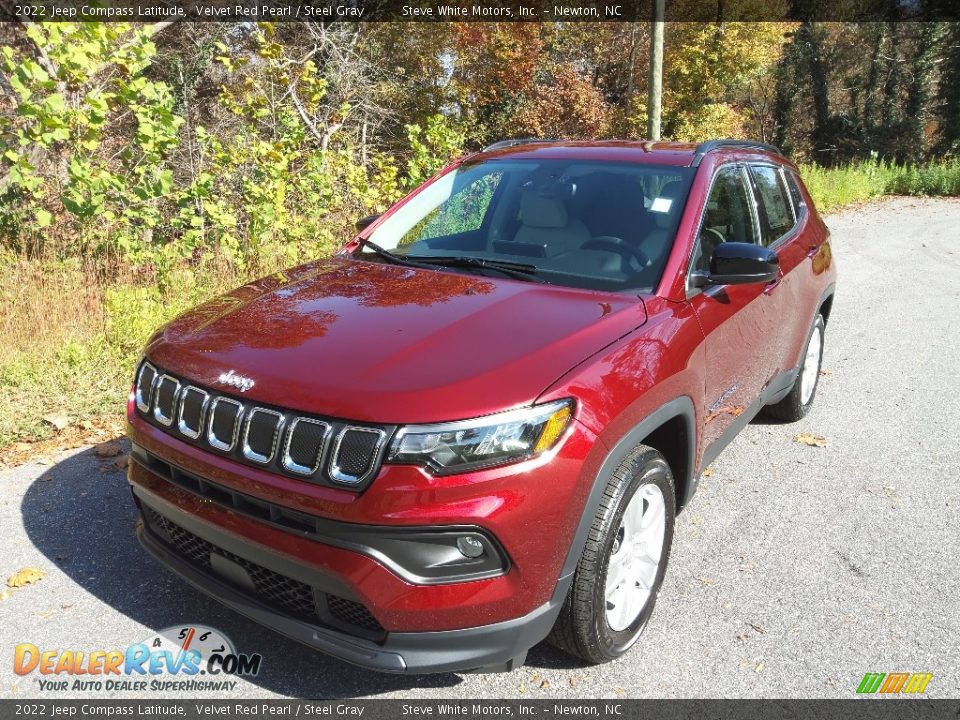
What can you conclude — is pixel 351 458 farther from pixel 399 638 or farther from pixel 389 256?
pixel 389 256

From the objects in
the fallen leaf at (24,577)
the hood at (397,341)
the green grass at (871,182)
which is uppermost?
the hood at (397,341)

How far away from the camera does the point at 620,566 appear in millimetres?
2717

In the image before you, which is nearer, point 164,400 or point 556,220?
Result: point 164,400

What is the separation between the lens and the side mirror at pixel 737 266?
313 cm

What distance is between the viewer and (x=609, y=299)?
2922mm

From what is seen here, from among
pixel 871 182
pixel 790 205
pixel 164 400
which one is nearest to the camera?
pixel 164 400

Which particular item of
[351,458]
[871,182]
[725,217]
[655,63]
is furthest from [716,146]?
[871,182]

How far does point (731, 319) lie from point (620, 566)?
1364 millimetres

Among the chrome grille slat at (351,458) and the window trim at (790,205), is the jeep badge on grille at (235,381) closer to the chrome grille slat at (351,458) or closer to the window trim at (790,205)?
the chrome grille slat at (351,458)

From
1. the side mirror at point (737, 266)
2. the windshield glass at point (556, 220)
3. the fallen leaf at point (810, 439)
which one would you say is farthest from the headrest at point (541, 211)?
the fallen leaf at point (810, 439)

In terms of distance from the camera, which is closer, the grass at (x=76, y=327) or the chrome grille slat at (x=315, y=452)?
the chrome grille slat at (x=315, y=452)

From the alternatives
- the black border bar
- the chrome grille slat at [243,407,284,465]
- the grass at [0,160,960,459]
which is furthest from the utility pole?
the chrome grille slat at [243,407,284,465]

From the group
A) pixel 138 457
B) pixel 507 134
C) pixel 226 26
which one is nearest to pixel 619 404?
pixel 138 457

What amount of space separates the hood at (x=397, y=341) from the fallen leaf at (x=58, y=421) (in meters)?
2.10
